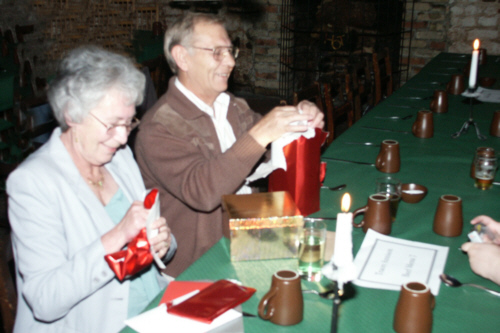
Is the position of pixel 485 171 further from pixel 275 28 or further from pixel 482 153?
pixel 275 28

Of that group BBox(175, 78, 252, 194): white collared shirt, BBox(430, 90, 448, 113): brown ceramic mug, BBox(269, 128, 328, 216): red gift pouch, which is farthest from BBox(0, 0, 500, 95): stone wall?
BBox(269, 128, 328, 216): red gift pouch

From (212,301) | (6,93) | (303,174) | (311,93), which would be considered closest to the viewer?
(212,301)

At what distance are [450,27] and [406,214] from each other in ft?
12.7

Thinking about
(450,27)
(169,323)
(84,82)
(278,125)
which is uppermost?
(450,27)

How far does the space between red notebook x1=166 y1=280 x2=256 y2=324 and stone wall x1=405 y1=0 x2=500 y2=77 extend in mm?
4433

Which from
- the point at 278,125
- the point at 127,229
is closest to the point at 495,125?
the point at 278,125

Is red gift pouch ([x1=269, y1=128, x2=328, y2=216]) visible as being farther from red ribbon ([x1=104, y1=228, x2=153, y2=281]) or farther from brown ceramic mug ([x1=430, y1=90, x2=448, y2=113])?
brown ceramic mug ([x1=430, y1=90, x2=448, y2=113])

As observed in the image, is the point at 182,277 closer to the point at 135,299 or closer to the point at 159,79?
the point at 135,299

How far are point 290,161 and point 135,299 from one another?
61 cm

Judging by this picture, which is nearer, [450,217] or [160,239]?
[160,239]

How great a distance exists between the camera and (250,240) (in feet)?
4.29

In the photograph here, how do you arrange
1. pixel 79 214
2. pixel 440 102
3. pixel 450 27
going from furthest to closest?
pixel 450 27
pixel 440 102
pixel 79 214

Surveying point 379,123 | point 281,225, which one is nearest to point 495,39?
point 379,123

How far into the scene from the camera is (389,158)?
6.30 feet
